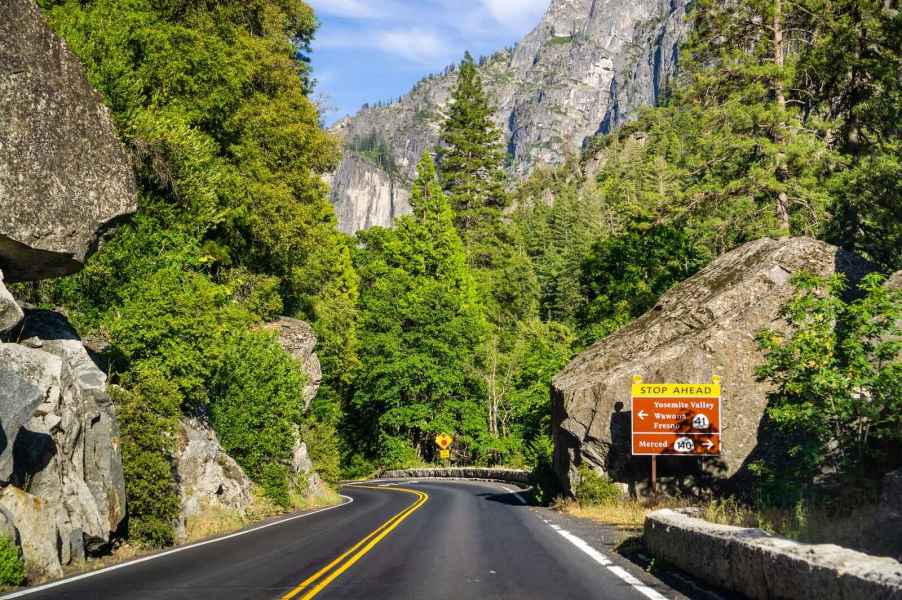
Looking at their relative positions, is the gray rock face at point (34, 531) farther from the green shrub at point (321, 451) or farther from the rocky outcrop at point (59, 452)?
the green shrub at point (321, 451)

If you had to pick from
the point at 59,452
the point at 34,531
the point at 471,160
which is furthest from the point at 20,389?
the point at 471,160

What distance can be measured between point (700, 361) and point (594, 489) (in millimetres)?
4364

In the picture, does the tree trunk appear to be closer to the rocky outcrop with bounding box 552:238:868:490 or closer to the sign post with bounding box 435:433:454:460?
the rocky outcrop with bounding box 552:238:868:490

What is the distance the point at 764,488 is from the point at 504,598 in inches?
313

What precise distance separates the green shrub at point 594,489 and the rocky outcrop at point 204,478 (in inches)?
358

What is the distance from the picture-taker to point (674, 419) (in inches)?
744

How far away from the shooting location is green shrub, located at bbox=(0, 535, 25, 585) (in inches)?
392

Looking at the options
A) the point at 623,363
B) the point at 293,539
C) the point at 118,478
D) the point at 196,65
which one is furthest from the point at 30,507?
the point at 196,65

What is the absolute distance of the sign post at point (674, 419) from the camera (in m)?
18.5

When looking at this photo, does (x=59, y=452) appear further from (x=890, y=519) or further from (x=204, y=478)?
(x=890, y=519)

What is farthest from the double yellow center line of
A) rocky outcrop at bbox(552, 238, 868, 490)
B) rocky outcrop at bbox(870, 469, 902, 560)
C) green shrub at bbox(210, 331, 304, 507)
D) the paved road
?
green shrub at bbox(210, 331, 304, 507)

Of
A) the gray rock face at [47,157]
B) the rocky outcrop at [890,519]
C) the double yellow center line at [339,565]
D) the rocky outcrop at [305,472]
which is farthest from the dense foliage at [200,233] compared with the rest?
the rocky outcrop at [890,519]

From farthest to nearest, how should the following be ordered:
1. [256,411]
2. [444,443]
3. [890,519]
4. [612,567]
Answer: [444,443] → [256,411] → [612,567] → [890,519]

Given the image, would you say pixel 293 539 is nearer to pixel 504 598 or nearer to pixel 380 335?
pixel 504 598
